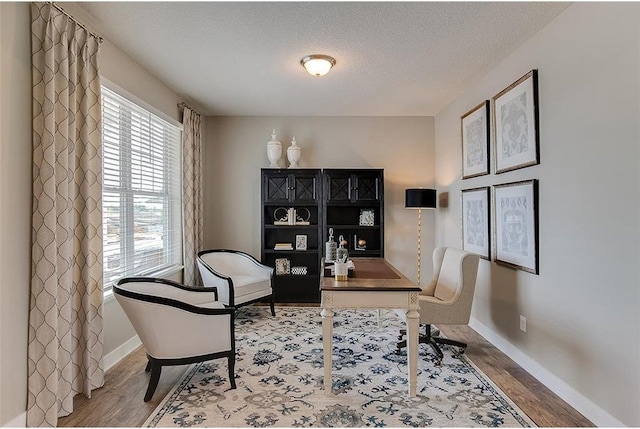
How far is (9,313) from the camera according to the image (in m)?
1.98

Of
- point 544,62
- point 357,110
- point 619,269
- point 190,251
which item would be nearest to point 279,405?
point 619,269

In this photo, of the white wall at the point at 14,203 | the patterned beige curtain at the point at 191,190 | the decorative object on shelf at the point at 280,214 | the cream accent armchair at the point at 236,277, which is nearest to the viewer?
the white wall at the point at 14,203

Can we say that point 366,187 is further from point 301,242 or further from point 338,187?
point 301,242

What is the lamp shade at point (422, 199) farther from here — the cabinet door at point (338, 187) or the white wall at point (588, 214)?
the white wall at point (588, 214)

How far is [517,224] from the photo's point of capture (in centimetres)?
308

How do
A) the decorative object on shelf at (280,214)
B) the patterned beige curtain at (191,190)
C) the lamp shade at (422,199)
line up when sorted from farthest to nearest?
the decorative object on shelf at (280,214)
the lamp shade at (422,199)
the patterned beige curtain at (191,190)

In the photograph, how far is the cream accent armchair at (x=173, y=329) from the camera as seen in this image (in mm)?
2420

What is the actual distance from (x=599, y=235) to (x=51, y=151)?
3.46m

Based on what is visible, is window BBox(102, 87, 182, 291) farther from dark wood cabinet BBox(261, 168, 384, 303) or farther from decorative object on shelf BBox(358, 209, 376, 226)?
decorative object on shelf BBox(358, 209, 376, 226)

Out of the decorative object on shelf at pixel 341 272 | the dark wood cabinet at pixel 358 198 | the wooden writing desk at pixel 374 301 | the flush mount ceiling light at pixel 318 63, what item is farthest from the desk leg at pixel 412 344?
the dark wood cabinet at pixel 358 198

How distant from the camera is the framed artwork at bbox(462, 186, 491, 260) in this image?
3.63 meters

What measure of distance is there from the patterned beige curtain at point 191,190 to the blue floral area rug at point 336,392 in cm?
142

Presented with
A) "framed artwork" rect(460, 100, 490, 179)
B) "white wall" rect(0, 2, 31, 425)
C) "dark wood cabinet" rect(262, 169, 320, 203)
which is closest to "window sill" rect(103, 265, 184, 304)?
"white wall" rect(0, 2, 31, 425)

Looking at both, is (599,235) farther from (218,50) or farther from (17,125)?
(17,125)
